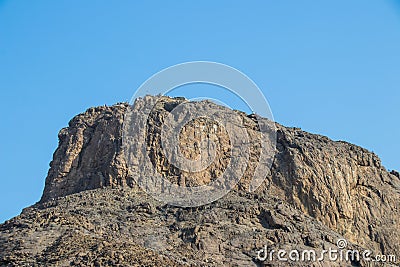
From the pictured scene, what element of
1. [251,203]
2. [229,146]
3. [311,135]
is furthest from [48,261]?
[311,135]

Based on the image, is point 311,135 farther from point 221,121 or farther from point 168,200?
point 168,200

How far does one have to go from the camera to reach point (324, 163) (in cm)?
13050

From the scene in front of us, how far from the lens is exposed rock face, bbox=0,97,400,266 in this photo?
10462 cm

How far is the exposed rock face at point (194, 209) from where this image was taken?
10462 centimetres

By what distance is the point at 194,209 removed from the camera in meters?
116
